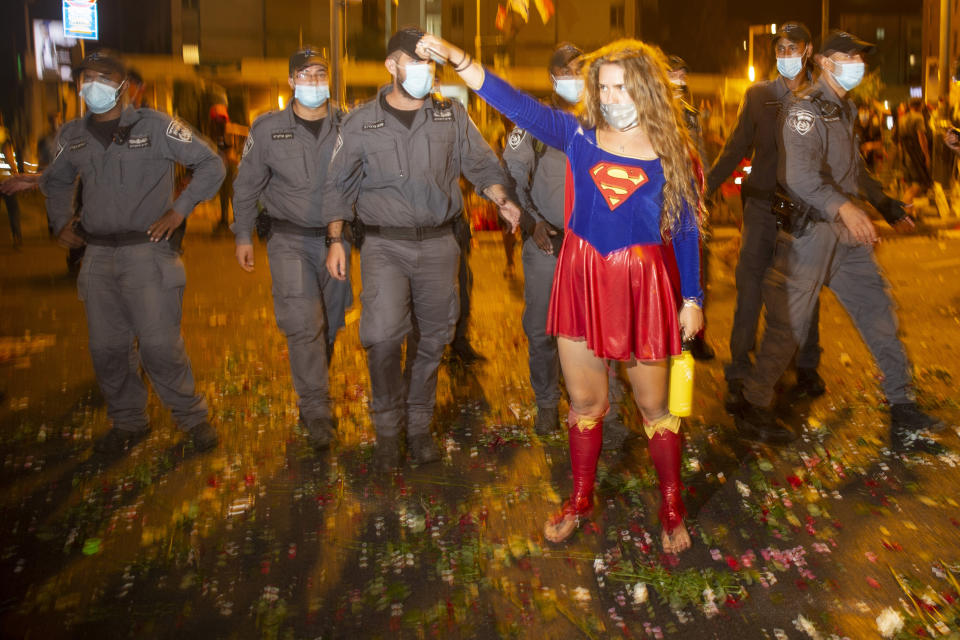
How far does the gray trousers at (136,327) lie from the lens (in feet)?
18.4

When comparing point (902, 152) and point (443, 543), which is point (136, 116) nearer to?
point (443, 543)

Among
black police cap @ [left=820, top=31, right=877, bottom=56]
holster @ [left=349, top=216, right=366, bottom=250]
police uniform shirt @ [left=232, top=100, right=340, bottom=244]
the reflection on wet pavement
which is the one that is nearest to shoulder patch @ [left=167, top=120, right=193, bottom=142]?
police uniform shirt @ [left=232, top=100, right=340, bottom=244]

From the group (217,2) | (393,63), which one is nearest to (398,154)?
(393,63)

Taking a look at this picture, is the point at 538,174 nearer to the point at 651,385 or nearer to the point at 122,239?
the point at 651,385

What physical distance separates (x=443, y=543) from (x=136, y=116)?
3.00 m

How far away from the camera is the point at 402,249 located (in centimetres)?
529

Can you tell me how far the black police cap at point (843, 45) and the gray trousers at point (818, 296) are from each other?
40.9 inches

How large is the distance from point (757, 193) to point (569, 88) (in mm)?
1652

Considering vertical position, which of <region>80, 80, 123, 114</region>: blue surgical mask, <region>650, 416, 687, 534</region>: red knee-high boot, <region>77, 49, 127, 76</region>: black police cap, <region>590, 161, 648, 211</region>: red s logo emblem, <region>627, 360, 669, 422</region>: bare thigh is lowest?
<region>650, 416, 687, 534</region>: red knee-high boot

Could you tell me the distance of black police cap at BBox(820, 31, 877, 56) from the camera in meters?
5.72

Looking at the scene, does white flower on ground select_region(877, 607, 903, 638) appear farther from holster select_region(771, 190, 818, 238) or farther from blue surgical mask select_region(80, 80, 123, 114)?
blue surgical mask select_region(80, 80, 123, 114)

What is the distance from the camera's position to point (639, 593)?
3924mm

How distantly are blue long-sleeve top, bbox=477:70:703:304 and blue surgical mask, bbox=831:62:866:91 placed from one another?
226cm

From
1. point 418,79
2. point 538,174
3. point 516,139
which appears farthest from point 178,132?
point 538,174
